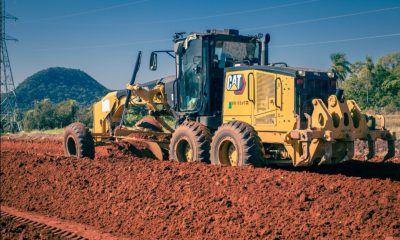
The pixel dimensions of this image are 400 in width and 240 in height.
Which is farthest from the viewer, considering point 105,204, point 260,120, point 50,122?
point 50,122

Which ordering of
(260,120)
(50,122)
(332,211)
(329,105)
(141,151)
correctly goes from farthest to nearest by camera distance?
1. (50,122)
2. (141,151)
3. (260,120)
4. (329,105)
5. (332,211)

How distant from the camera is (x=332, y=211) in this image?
623 cm

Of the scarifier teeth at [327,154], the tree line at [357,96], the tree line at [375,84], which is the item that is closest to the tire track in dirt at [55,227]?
the scarifier teeth at [327,154]

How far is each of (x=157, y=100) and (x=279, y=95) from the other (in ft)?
14.4

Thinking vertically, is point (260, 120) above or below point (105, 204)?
above

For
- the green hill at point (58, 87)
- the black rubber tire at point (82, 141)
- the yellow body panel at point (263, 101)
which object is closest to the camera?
the yellow body panel at point (263, 101)

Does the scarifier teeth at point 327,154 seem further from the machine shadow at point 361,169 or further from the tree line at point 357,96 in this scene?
the tree line at point 357,96

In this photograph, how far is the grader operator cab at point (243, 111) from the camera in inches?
342

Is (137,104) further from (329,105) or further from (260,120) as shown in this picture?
(329,105)

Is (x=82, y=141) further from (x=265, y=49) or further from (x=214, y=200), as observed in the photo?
(x=214, y=200)

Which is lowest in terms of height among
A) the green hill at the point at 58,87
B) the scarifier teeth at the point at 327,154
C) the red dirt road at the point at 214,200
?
the red dirt road at the point at 214,200

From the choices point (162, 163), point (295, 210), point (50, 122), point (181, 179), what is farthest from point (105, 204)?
point (50, 122)

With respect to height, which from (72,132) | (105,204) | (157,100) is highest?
(157,100)

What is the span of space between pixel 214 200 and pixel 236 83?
3.46 meters
